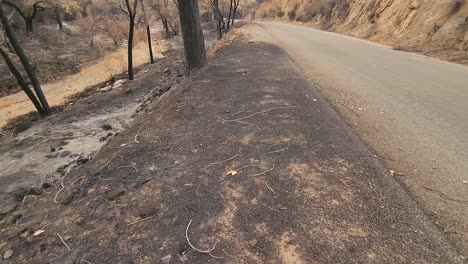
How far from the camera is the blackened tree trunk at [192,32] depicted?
936 cm

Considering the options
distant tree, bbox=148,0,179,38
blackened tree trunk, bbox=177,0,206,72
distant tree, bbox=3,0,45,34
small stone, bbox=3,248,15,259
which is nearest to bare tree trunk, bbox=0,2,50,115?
blackened tree trunk, bbox=177,0,206,72

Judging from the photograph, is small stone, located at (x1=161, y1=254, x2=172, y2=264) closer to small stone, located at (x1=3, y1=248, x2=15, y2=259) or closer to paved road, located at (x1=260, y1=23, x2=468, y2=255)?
small stone, located at (x1=3, y1=248, x2=15, y2=259)

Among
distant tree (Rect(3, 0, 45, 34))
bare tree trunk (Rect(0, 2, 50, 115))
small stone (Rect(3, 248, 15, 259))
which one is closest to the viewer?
small stone (Rect(3, 248, 15, 259))

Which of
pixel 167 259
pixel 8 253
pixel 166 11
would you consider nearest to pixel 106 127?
pixel 8 253

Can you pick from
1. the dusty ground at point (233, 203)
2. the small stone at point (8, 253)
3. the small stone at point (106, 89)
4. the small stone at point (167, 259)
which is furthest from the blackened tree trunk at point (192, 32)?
the small stone at point (167, 259)

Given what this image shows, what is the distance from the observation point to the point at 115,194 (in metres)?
3.58

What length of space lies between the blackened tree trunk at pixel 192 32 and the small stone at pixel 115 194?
7.09 m

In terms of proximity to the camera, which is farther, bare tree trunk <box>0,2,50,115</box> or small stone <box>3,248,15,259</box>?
bare tree trunk <box>0,2,50,115</box>

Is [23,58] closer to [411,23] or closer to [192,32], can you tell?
[192,32]

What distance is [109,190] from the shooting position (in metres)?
3.71

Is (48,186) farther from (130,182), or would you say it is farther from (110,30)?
(110,30)

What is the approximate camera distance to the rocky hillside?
471 inches

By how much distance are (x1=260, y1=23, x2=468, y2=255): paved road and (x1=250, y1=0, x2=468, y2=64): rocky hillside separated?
2041 millimetres

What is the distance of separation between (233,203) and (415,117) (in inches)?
166
